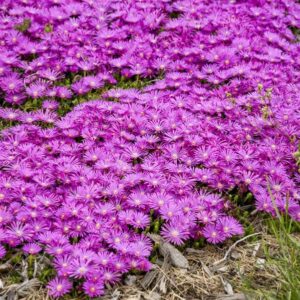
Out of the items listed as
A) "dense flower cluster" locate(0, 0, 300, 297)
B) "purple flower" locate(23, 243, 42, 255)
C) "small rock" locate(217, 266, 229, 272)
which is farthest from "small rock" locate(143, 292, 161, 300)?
"purple flower" locate(23, 243, 42, 255)

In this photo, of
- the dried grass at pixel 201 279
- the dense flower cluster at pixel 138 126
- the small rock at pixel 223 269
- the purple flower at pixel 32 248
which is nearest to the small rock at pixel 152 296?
the dried grass at pixel 201 279

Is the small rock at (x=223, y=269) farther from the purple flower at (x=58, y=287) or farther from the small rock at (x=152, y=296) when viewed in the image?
the purple flower at (x=58, y=287)

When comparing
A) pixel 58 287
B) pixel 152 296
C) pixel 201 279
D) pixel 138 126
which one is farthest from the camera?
pixel 138 126

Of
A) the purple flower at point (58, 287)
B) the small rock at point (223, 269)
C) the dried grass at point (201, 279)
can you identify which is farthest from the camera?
the small rock at point (223, 269)

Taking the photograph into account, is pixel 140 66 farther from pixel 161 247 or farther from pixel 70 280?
pixel 70 280

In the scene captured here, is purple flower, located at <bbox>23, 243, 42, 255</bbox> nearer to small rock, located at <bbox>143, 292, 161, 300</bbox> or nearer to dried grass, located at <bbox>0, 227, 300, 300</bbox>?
dried grass, located at <bbox>0, 227, 300, 300</bbox>

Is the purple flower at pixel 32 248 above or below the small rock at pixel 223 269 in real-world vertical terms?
above

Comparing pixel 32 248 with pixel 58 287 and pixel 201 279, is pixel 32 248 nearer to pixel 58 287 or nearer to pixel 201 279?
pixel 58 287

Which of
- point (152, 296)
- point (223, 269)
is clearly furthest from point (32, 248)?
point (223, 269)

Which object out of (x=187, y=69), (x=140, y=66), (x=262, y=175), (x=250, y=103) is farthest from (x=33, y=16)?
(x=262, y=175)
